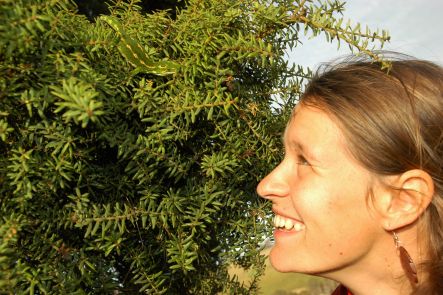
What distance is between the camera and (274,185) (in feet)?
2.79

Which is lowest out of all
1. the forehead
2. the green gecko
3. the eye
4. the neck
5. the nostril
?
the neck

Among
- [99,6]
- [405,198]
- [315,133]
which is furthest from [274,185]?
[99,6]

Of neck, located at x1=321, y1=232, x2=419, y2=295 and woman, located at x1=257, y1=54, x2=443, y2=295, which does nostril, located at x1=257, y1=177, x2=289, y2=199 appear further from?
neck, located at x1=321, y1=232, x2=419, y2=295

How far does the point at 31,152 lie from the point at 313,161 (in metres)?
0.48

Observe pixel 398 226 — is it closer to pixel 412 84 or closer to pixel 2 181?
pixel 412 84

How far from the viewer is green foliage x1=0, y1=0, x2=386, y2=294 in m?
0.59

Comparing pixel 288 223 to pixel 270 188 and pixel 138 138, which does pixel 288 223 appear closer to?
pixel 270 188

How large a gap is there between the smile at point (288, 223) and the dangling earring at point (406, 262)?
0.18m

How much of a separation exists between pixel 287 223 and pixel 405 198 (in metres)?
0.22

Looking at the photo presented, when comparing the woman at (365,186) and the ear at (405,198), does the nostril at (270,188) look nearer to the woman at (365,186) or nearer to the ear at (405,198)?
the woman at (365,186)

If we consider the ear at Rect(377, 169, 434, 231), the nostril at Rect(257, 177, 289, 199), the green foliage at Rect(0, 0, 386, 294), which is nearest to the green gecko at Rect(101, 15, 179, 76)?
the green foliage at Rect(0, 0, 386, 294)

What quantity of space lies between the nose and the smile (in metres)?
0.05

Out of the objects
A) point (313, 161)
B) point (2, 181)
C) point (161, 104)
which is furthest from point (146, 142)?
point (313, 161)

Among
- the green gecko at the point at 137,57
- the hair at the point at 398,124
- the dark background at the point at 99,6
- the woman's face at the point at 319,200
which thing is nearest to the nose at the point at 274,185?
the woman's face at the point at 319,200
